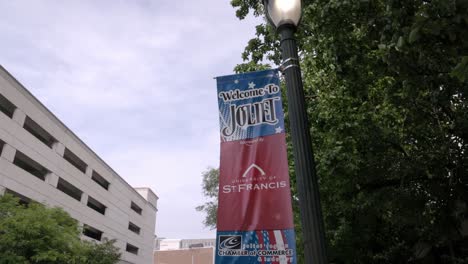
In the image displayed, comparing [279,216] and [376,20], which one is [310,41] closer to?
[376,20]

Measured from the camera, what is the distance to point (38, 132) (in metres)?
36.3

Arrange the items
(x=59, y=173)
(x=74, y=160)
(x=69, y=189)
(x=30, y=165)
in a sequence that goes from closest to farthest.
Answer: (x=30, y=165)
(x=59, y=173)
(x=69, y=189)
(x=74, y=160)

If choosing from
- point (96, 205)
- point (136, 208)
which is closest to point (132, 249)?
point (136, 208)

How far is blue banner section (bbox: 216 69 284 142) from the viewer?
4047 millimetres

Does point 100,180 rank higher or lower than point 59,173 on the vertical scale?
higher

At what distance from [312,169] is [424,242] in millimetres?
9323

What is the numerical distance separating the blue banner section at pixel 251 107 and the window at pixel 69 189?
39.0 m

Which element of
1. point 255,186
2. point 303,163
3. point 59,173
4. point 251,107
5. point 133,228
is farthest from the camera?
point 133,228

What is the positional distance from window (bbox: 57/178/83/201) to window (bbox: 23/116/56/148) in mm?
3989

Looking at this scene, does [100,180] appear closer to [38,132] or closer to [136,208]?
[136,208]

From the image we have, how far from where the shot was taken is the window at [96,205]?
46.4 meters

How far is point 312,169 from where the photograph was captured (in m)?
3.15

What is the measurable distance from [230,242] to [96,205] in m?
48.2

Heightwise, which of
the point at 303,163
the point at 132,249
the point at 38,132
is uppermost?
the point at 38,132
